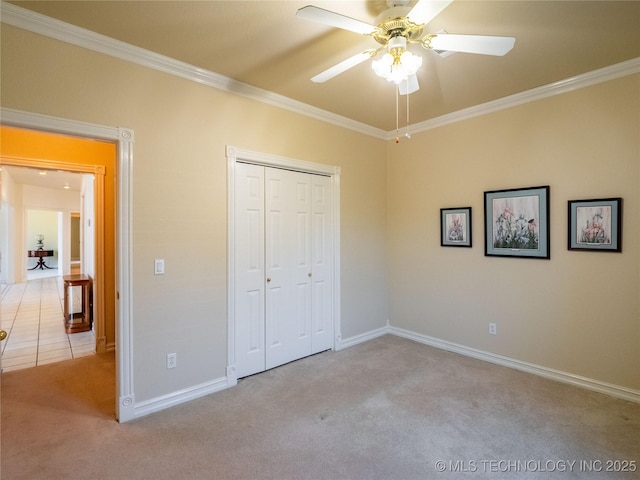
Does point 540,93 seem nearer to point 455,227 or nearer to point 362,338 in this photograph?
point 455,227

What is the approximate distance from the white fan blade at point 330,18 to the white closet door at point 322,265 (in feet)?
6.26

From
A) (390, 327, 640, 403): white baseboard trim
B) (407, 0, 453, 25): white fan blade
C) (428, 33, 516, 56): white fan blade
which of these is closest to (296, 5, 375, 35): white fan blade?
(407, 0, 453, 25): white fan blade

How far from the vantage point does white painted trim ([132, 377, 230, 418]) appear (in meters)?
2.36

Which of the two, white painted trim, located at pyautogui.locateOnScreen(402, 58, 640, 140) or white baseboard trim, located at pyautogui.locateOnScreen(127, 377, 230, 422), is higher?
white painted trim, located at pyautogui.locateOnScreen(402, 58, 640, 140)

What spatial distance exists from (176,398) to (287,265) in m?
1.51

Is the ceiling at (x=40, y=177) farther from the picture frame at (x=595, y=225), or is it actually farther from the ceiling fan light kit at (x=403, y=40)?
the picture frame at (x=595, y=225)

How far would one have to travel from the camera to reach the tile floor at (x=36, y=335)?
3535 mm

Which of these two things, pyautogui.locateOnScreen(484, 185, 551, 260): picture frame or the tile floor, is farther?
the tile floor

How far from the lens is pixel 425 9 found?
58.9 inches

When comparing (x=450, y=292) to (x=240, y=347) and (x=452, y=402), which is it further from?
(x=240, y=347)

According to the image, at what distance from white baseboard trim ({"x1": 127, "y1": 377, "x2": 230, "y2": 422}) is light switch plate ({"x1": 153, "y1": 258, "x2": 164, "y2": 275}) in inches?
38.5

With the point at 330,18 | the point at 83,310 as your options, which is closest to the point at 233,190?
the point at 330,18

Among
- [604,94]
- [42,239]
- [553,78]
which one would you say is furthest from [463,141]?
[42,239]

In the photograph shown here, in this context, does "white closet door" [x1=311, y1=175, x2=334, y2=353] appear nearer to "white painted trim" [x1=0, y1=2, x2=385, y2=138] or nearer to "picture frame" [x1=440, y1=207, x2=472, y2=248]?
"white painted trim" [x1=0, y1=2, x2=385, y2=138]
